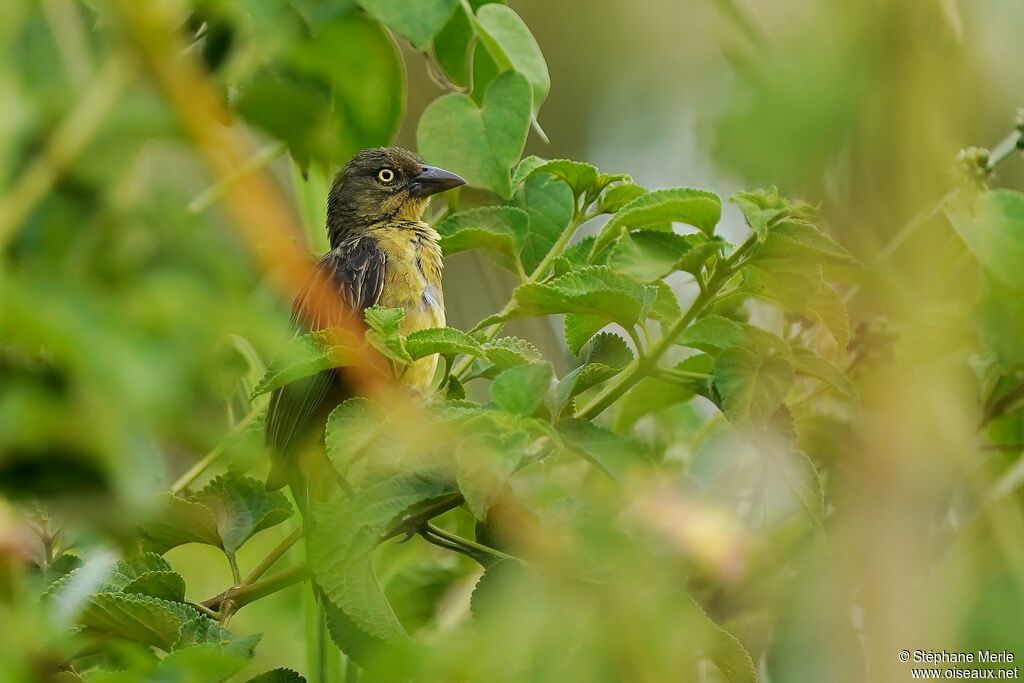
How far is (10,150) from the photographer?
1012 millimetres

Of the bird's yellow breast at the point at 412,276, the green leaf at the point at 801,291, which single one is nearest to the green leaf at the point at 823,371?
the green leaf at the point at 801,291

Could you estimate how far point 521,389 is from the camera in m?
1.76

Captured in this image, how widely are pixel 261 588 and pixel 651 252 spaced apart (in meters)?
0.83

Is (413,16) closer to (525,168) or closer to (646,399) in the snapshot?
(525,168)

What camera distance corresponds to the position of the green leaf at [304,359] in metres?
1.80

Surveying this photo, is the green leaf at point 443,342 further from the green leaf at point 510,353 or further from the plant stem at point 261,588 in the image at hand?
the plant stem at point 261,588

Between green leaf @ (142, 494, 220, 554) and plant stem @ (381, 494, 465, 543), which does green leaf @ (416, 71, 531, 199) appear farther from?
green leaf @ (142, 494, 220, 554)

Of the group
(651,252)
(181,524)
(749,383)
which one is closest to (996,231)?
(749,383)

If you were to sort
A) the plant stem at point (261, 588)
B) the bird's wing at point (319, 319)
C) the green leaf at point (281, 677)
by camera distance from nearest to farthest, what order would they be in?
the green leaf at point (281, 677) < the plant stem at point (261, 588) < the bird's wing at point (319, 319)

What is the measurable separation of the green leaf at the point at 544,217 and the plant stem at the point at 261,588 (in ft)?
2.47

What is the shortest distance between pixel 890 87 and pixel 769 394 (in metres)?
0.62

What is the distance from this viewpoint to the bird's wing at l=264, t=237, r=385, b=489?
2.68m

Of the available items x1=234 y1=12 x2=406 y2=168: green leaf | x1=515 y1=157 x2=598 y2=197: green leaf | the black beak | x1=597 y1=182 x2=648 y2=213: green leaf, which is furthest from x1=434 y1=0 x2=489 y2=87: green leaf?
the black beak

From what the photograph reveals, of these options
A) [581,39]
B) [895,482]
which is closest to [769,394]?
[895,482]
